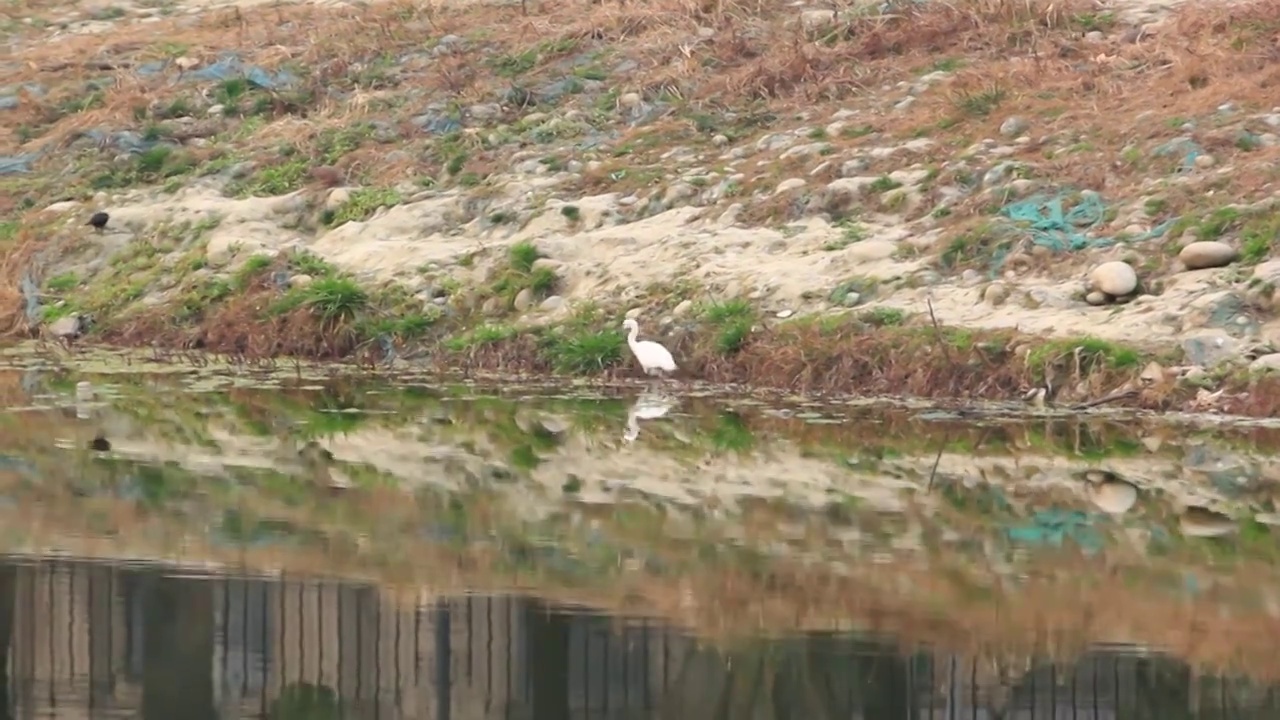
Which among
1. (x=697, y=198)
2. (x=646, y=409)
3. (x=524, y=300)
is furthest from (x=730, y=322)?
(x=697, y=198)

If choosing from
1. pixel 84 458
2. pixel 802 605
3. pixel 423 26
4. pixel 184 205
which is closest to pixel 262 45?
pixel 423 26

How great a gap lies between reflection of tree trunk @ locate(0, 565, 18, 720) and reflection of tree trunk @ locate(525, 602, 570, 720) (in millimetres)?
1562

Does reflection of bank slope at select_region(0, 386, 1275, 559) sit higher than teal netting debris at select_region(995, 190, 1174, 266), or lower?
higher

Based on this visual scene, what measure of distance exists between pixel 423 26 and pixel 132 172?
11.5 feet

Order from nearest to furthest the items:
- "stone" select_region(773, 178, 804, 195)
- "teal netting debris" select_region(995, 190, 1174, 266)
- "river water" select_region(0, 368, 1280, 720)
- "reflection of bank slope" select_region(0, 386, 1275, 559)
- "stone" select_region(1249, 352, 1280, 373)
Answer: "river water" select_region(0, 368, 1280, 720) → "reflection of bank slope" select_region(0, 386, 1275, 559) → "stone" select_region(1249, 352, 1280, 373) → "teal netting debris" select_region(995, 190, 1174, 266) → "stone" select_region(773, 178, 804, 195)

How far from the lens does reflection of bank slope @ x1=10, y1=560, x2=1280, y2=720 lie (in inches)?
251

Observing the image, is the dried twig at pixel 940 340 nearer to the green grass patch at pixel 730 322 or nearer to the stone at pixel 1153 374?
the stone at pixel 1153 374

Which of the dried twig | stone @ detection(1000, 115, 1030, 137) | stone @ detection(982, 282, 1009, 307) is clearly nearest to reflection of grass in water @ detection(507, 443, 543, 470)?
the dried twig

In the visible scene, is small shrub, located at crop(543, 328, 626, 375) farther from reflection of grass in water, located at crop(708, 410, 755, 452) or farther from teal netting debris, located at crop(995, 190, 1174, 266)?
teal netting debris, located at crop(995, 190, 1174, 266)

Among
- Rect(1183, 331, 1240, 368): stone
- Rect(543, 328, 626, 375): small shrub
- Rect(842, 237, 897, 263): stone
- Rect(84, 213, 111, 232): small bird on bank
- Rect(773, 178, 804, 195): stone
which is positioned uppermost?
Rect(1183, 331, 1240, 368): stone

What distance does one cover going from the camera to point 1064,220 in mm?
15094

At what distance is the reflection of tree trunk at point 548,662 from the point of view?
670cm

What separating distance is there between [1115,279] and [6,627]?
27.2 feet

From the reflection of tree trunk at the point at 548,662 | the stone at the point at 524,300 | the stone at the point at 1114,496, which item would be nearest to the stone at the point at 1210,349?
the stone at the point at 1114,496
